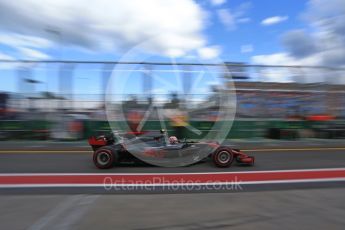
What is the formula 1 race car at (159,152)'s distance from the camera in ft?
29.2

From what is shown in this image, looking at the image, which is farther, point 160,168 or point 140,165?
point 140,165

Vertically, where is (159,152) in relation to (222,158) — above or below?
above

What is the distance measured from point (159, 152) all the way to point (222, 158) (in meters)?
1.41

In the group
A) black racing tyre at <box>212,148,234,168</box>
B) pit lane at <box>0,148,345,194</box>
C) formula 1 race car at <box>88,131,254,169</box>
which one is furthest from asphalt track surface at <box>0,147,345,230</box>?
formula 1 race car at <box>88,131,254,169</box>

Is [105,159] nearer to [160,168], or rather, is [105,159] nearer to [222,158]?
[160,168]

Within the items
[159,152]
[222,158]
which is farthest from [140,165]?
[222,158]

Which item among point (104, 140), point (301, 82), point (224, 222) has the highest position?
point (301, 82)

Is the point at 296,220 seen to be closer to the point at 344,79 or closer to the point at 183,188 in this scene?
the point at 183,188

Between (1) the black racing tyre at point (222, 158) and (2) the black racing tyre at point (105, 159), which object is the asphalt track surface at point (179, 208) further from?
(2) the black racing tyre at point (105, 159)

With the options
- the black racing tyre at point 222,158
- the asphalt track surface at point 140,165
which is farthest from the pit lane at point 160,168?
the black racing tyre at point 222,158

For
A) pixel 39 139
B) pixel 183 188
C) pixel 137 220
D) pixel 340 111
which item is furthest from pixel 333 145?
pixel 137 220

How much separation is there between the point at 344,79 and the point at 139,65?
8.22m

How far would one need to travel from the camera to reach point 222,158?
898 centimetres

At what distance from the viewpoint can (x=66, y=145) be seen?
539 inches
